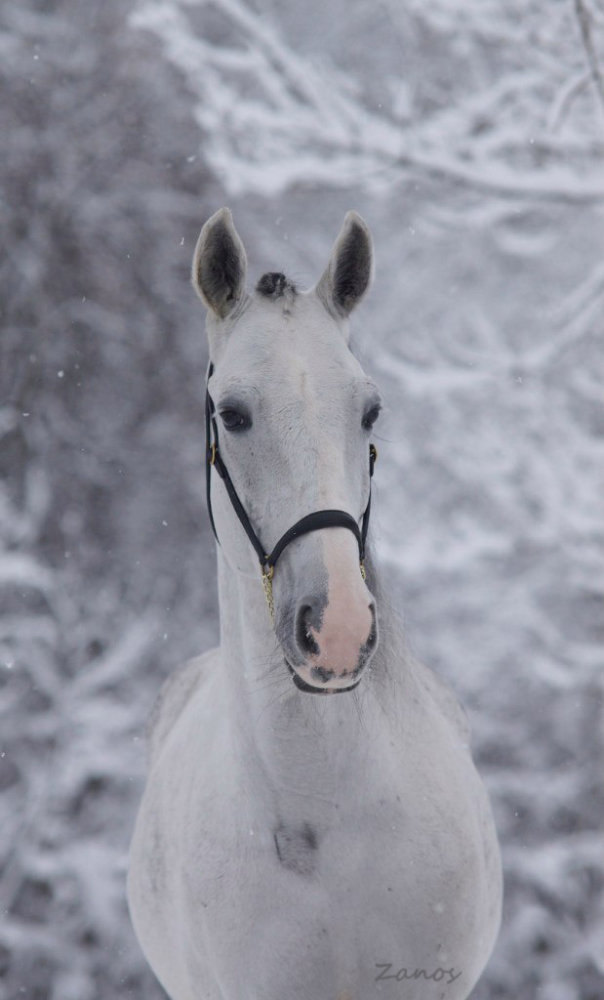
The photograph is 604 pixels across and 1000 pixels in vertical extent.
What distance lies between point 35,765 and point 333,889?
16.5 feet

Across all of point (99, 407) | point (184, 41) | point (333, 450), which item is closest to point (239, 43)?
point (184, 41)

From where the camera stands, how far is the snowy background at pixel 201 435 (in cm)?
534

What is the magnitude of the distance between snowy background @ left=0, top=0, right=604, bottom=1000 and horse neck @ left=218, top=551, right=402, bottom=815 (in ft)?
9.63

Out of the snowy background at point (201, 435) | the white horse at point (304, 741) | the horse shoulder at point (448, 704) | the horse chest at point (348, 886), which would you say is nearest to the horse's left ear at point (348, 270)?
the white horse at point (304, 741)

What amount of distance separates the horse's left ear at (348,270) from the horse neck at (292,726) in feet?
2.06

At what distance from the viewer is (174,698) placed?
10.1 feet

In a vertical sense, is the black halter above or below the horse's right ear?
below

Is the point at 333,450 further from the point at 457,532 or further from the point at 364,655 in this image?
the point at 457,532

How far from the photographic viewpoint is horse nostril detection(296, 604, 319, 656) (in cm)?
126

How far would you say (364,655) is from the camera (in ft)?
4.09

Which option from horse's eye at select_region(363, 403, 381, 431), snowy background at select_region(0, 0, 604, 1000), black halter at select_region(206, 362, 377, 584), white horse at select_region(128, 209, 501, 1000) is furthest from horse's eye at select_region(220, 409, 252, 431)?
snowy background at select_region(0, 0, 604, 1000)

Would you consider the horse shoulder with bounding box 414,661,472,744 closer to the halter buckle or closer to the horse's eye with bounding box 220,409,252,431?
the halter buckle

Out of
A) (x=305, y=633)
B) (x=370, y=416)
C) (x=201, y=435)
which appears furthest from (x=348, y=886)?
(x=201, y=435)

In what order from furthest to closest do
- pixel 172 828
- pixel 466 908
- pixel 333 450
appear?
pixel 172 828, pixel 466 908, pixel 333 450
